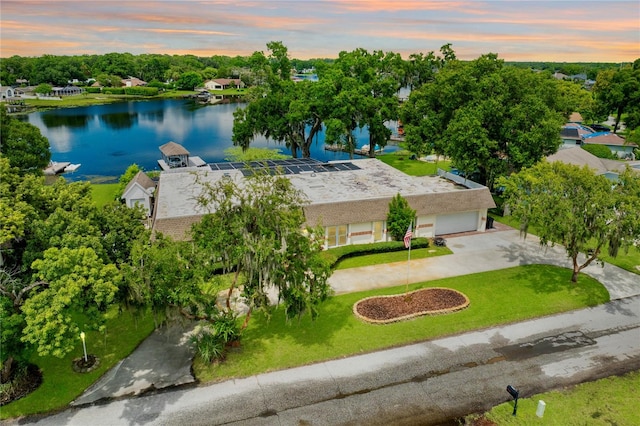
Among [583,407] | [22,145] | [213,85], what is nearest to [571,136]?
[583,407]

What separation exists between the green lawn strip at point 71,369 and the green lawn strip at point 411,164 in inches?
1462

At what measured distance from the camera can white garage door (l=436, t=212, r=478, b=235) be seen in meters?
35.0

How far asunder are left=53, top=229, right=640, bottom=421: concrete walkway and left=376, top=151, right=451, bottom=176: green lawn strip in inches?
712

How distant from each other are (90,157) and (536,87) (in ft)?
194

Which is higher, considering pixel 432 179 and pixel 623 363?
pixel 432 179

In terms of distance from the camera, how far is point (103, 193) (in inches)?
1786

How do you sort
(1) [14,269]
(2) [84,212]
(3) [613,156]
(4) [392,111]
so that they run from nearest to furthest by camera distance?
(1) [14,269] → (2) [84,212] → (4) [392,111] → (3) [613,156]

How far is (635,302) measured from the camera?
82.8 feet

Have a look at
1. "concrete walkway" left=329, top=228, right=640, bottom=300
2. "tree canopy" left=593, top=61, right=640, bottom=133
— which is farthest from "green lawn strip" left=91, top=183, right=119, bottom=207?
"tree canopy" left=593, top=61, right=640, bottom=133

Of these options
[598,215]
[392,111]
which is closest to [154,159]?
[392,111]

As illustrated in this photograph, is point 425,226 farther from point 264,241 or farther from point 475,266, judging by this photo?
point 264,241

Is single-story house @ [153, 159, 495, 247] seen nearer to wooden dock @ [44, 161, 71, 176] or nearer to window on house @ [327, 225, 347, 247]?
window on house @ [327, 225, 347, 247]

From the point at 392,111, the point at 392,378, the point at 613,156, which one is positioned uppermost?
the point at 392,111

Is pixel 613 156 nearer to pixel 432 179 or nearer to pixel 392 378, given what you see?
pixel 432 179
